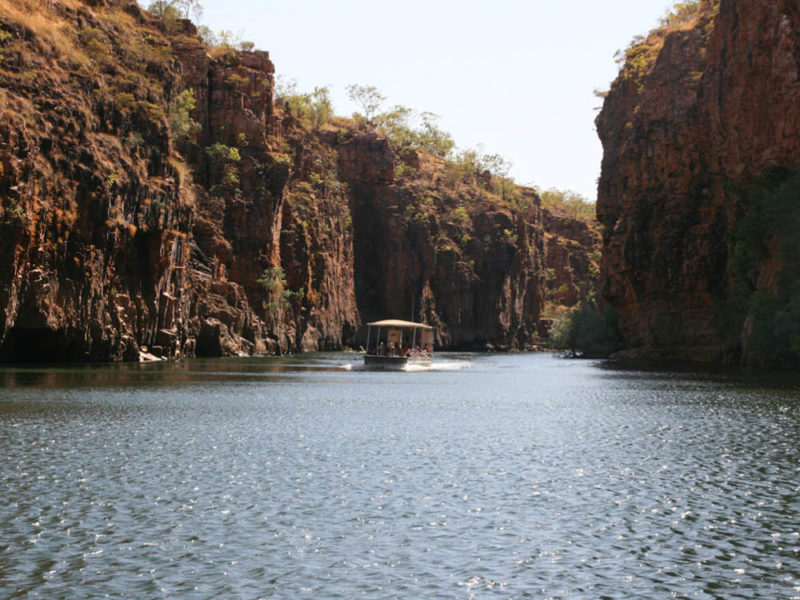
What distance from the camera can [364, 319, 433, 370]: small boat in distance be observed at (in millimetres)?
73500

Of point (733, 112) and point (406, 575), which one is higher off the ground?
point (733, 112)

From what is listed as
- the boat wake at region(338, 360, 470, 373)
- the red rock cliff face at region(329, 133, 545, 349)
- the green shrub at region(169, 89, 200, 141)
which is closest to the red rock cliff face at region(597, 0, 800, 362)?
the boat wake at region(338, 360, 470, 373)

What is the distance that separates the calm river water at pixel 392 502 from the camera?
479 inches

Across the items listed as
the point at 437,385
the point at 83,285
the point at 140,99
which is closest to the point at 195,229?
the point at 140,99

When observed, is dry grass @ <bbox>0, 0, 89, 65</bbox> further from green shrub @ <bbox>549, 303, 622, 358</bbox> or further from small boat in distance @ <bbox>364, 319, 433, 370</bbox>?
green shrub @ <bbox>549, 303, 622, 358</bbox>

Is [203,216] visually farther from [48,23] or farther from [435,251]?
[435,251]

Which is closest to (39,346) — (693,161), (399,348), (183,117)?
(399,348)

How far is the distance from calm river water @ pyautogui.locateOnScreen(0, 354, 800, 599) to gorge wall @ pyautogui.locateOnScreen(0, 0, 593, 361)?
1262 inches

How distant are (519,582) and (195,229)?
92639mm

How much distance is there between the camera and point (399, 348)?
76125mm

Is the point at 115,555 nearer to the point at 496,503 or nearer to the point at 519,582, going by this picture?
the point at 519,582

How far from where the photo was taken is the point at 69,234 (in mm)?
63688

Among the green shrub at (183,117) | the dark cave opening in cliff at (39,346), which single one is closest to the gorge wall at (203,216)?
the dark cave opening in cliff at (39,346)

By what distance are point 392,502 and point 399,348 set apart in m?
59.1
